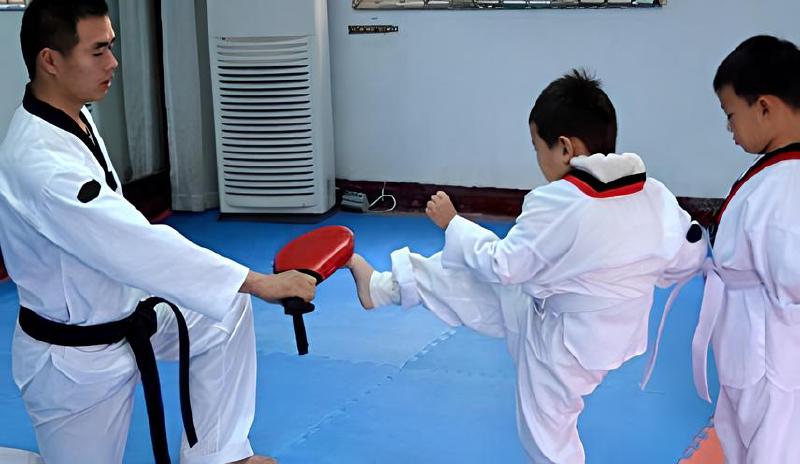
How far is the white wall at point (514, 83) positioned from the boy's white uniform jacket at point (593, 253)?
9.78 feet

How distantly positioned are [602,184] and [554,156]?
5.7 inches

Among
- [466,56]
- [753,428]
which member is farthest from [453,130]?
[753,428]

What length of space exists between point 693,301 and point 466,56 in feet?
6.75

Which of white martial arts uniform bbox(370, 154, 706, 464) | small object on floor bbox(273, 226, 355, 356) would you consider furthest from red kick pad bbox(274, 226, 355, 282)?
white martial arts uniform bbox(370, 154, 706, 464)

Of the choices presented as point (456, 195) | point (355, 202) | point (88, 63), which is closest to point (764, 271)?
point (88, 63)

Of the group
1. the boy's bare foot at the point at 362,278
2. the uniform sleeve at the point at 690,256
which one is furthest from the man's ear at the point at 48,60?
the uniform sleeve at the point at 690,256

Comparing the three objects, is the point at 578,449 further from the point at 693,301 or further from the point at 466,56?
the point at 466,56

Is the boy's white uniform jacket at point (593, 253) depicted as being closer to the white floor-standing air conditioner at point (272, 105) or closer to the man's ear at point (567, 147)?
the man's ear at point (567, 147)

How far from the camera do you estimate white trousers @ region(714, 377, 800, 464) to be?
200 cm

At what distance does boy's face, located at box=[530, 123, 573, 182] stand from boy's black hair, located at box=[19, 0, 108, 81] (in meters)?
1.07

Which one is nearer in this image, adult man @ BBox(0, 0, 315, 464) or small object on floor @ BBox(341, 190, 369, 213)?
adult man @ BBox(0, 0, 315, 464)

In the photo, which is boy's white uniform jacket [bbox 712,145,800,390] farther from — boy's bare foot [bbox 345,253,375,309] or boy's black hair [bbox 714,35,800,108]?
boy's bare foot [bbox 345,253,375,309]

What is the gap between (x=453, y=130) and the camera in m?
5.35

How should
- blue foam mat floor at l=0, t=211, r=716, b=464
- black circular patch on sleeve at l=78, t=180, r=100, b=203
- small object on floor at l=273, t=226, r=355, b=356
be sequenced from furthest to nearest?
blue foam mat floor at l=0, t=211, r=716, b=464 < small object on floor at l=273, t=226, r=355, b=356 < black circular patch on sleeve at l=78, t=180, r=100, b=203
